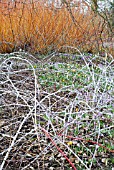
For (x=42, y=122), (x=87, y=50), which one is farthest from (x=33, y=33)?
(x=42, y=122)

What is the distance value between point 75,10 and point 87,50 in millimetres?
963

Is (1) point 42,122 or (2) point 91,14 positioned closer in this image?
(1) point 42,122

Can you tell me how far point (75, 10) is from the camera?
6.07 m

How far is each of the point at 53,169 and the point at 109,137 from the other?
565mm

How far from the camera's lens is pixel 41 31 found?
539cm

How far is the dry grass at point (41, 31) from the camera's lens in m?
5.23

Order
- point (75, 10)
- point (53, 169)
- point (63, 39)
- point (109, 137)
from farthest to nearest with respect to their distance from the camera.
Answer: point (75, 10) < point (63, 39) < point (109, 137) < point (53, 169)

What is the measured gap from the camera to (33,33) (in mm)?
5367

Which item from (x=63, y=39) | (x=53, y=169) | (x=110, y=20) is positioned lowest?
(x=53, y=169)

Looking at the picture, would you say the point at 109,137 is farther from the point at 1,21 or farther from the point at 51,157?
the point at 1,21

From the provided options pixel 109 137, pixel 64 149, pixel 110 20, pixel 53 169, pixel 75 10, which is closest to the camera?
pixel 53 169

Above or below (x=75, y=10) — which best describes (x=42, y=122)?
below

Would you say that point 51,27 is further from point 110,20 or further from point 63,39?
point 110,20

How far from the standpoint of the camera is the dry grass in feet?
17.2
